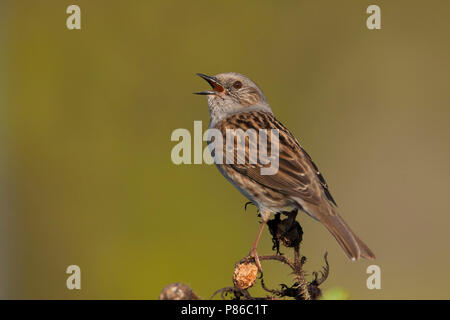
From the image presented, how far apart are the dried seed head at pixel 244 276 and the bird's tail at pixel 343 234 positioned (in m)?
1.19

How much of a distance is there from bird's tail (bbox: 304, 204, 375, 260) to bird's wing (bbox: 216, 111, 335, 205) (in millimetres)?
98

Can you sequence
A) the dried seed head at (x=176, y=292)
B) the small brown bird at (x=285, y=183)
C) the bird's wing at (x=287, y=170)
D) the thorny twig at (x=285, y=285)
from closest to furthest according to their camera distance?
the dried seed head at (x=176, y=292) → the thorny twig at (x=285, y=285) → the small brown bird at (x=285, y=183) → the bird's wing at (x=287, y=170)

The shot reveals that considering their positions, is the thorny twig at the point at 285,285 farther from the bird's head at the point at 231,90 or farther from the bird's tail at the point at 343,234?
the bird's head at the point at 231,90

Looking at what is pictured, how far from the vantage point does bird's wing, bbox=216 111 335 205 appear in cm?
482

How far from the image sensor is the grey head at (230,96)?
568cm

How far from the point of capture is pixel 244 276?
335 cm

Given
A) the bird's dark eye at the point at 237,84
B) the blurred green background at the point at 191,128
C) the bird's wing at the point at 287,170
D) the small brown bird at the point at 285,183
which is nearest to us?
the small brown bird at the point at 285,183

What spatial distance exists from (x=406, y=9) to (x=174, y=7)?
3824 millimetres

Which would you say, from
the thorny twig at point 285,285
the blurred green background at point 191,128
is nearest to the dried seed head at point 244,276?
the thorny twig at point 285,285

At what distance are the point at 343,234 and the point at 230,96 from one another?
1815mm

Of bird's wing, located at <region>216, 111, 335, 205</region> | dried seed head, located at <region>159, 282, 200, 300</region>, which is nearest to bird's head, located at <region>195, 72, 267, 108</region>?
bird's wing, located at <region>216, 111, 335, 205</region>

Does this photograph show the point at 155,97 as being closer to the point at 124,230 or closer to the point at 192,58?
the point at 192,58

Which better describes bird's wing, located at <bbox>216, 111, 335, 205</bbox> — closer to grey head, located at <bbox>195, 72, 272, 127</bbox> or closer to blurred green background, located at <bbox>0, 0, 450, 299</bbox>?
grey head, located at <bbox>195, 72, 272, 127</bbox>

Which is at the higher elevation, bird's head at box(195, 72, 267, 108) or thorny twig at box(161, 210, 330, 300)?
bird's head at box(195, 72, 267, 108)
